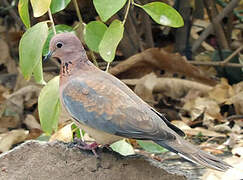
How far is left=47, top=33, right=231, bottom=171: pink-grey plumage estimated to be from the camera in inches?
105

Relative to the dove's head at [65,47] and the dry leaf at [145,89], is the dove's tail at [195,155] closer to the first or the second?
the dove's head at [65,47]

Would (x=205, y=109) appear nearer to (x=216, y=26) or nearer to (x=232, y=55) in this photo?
(x=232, y=55)

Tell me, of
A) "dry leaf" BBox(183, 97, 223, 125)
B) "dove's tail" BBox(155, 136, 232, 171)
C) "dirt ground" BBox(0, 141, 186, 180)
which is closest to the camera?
"dove's tail" BBox(155, 136, 232, 171)

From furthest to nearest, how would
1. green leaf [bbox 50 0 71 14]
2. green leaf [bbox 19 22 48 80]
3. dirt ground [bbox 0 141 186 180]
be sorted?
1. green leaf [bbox 50 0 71 14]
2. green leaf [bbox 19 22 48 80]
3. dirt ground [bbox 0 141 186 180]

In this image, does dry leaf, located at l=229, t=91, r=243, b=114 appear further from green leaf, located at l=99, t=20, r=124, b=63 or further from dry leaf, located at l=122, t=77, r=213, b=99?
green leaf, located at l=99, t=20, r=124, b=63

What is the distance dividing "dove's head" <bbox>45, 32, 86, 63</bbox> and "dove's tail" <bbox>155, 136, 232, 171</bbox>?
61 cm

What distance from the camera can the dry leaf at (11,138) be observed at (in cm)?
402

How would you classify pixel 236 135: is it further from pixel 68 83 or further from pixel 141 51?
pixel 68 83

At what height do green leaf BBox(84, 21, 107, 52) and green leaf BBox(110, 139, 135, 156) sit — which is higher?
green leaf BBox(84, 21, 107, 52)

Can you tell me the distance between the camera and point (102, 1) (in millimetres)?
2914

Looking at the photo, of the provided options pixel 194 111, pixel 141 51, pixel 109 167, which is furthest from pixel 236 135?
pixel 109 167

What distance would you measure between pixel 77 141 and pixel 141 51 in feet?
7.18

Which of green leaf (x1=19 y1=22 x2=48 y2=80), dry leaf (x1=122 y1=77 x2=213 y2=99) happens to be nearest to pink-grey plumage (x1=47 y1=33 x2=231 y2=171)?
green leaf (x1=19 y1=22 x2=48 y2=80)

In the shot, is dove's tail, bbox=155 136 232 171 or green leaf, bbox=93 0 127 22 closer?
dove's tail, bbox=155 136 232 171
